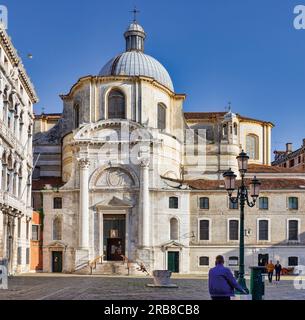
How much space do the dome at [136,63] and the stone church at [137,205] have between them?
4022 millimetres

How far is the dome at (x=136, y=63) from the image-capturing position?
6425cm

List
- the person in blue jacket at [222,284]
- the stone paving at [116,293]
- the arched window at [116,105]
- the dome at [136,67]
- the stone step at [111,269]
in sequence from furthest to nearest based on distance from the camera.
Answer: the dome at [136,67] < the arched window at [116,105] < the stone step at [111,269] < the stone paving at [116,293] < the person in blue jacket at [222,284]

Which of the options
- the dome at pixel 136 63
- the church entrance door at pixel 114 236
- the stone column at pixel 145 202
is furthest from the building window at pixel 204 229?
the dome at pixel 136 63

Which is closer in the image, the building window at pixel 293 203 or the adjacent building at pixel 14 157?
the adjacent building at pixel 14 157

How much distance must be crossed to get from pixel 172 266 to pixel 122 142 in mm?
11073

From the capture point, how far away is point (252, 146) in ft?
232

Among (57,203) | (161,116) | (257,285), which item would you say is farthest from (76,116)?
(257,285)

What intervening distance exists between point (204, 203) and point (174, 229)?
3.27 metres

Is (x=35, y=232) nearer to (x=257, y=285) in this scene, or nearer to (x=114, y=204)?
(x=114, y=204)

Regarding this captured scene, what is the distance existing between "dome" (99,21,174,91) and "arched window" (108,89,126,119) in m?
3.57

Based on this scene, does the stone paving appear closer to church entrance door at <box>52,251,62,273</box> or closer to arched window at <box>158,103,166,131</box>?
church entrance door at <box>52,251,62,273</box>

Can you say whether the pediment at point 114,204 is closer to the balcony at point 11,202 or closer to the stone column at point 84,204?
the stone column at point 84,204
